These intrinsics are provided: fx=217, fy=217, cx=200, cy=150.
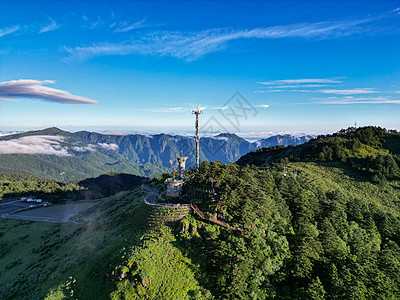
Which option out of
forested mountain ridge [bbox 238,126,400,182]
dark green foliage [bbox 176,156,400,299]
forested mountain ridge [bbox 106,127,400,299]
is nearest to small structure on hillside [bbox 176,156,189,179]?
forested mountain ridge [bbox 106,127,400,299]

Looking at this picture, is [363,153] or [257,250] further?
[363,153]

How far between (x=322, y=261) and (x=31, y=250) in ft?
254

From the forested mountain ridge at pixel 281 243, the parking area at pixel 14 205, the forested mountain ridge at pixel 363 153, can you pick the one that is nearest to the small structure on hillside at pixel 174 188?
the forested mountain ridge at pixel 281 243

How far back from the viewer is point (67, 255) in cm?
5228

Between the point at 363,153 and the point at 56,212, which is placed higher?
the point at 363,153

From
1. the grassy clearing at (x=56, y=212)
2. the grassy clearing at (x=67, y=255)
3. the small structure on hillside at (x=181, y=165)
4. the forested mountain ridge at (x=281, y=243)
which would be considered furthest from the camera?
the grassy clearing at (x=56, y=212)

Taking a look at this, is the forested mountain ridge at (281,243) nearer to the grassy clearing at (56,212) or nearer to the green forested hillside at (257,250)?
the green forested hillside at (257,250)

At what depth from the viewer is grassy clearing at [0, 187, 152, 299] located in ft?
128

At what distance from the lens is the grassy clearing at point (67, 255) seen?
39.1m

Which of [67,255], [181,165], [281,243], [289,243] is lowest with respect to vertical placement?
[67,255]

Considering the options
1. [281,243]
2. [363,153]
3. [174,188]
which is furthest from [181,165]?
[363,153]

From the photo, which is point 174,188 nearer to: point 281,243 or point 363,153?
point 281,243

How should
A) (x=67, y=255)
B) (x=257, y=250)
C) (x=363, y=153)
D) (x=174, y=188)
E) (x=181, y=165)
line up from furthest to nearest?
(x=363, y=153), (x=181, y=165), (x=174, y=188), (x=67, y=255), (x=257, y=250)

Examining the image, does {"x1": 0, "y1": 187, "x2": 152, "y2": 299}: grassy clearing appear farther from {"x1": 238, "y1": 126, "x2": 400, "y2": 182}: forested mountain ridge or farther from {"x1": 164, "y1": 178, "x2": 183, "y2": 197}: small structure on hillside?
{"x1": 238, "y1": 126, "x2": 400, "y2": 182}: forested mountain ridge
